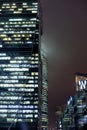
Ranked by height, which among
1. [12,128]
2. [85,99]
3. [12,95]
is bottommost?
[12,128]

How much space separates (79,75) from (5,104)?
54.4m

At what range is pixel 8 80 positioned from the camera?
196m

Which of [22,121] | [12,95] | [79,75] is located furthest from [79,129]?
[12,95]

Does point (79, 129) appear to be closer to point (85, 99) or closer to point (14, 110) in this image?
point (85, 99)

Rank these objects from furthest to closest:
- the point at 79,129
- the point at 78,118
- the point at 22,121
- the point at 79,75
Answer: the point at 22,121
the point at 79,75
the point at 78,118
the point at 79,129

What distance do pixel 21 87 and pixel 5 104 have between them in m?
16.2

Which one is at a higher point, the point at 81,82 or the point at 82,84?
the point at 81,82

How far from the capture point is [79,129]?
Result: 14862 centimetres

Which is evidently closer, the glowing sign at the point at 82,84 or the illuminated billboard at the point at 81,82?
the glowing sign at the point at 82,84

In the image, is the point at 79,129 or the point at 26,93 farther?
the point at 26,93

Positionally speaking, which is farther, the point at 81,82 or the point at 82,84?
the point at 81,82

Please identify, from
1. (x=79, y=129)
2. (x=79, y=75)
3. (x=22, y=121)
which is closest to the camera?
(x=79, y=129)

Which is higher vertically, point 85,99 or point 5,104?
point 85,99

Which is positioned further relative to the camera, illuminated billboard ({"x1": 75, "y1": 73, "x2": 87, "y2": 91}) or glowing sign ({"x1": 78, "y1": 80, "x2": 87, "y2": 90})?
illuminated billboard ({"x1": 75, "y1": 73, "x2": 87, "y2": 91})
